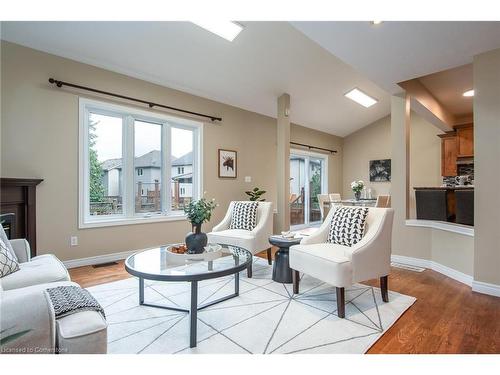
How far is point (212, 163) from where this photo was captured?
493 cm

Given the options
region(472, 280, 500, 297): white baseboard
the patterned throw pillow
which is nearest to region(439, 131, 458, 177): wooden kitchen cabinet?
region(472, 280, 500, 297): white baseboard

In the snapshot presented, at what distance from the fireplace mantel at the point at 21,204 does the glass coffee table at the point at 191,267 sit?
1652 mm

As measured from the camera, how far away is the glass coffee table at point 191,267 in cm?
183

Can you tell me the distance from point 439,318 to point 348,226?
96 cm

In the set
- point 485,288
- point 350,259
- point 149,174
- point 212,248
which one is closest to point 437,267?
point 485,288

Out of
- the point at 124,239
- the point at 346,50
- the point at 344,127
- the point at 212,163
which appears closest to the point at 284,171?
the point at 212,163

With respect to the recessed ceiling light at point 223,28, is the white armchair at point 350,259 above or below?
below

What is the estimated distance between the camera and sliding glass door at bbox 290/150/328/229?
6.90 metres

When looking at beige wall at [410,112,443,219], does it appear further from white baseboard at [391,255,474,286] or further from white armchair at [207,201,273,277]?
white armchair at [207,201,273,277]

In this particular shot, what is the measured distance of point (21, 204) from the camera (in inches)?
120

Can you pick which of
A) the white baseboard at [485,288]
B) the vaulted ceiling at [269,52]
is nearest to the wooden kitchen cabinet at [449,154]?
the vaulted ceiling at [269,52]

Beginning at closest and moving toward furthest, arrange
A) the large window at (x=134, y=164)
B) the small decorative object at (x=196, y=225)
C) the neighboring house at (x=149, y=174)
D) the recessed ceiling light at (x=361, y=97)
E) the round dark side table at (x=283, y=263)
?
the small decorative object at (x=196, y=225), the round dark side table at (x=283, y=263), the large window at (x=134, y=164), the neighboring house at (x=149, y=174), the recessed ceiling light at (x=361, y=97)

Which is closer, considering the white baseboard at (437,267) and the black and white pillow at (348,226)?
the black and white pillow at (348,226)

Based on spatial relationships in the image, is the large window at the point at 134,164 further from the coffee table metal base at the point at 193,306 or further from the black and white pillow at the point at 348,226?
the black and white pillow at the point at 348,226
